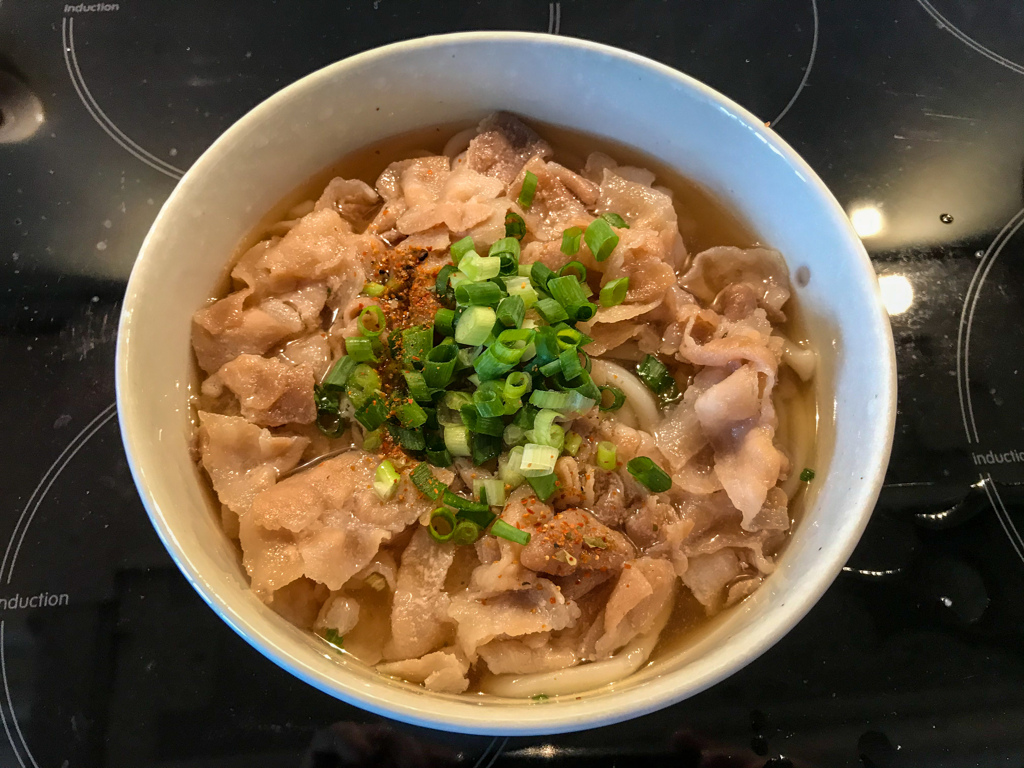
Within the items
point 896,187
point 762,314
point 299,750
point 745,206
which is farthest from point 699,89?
point 299,750

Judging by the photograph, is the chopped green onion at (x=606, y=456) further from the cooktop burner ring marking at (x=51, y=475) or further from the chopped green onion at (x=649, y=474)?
the cooktop burner ring marking at (x=51, y=475)

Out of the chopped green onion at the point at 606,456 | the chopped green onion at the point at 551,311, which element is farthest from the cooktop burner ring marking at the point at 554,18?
the chopped green onion at the point at 606,456

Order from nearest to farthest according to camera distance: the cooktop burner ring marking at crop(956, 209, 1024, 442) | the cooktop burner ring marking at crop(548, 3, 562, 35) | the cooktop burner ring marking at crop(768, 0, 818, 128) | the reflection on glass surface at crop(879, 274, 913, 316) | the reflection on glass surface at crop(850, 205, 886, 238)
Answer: the cooktop burner ring marking at crop(956, 209, 1024, 442) → the reflection on glass surface at crop(879, 274, 913, 316) → the reflection on glass surface at crop(850, 205, 886, 238) → the cooktop burner ring marking at crop(768, 0, 818, 128) → the cooktop burner ring marking at crop(548, 3, 562, 35)

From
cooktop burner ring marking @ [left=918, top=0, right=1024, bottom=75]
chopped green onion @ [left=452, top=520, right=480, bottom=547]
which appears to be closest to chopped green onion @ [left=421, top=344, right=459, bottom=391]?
chopped green onion @ [left=452, top=520, right=480, bottom=547]

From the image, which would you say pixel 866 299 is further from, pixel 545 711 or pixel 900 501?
pixel 545 711

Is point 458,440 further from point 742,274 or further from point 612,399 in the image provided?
point 742,274

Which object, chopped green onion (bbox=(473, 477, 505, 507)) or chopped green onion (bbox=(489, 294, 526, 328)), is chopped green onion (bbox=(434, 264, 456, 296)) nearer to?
chopped green onion (bbox=(489, 294, 526, 328))

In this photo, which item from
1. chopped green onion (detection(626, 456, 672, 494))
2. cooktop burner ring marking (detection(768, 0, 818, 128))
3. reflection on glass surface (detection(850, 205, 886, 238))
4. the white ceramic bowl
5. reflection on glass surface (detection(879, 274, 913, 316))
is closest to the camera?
the white ceramic bowl
